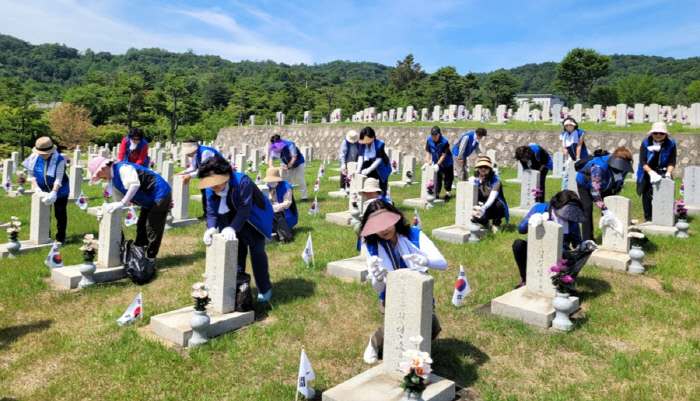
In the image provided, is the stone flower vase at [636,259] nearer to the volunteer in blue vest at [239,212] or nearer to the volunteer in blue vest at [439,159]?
the volunteer in blue vest at [239,212]

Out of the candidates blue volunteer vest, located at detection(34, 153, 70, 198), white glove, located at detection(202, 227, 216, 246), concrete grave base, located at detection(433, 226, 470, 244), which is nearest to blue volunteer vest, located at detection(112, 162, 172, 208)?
blue volunteer vest, located at detection(34, 153, 70, 198)

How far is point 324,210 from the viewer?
11234mm

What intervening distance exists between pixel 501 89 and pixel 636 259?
41438 mm

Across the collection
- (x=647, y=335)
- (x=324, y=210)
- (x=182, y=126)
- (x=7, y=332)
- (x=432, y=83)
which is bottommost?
(x=7, y=332)

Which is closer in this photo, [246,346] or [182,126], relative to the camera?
[246,346]

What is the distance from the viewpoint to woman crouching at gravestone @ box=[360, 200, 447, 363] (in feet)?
11.6

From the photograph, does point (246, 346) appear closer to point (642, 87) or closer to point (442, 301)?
point (442, 301)

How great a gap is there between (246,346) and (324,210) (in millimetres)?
6871

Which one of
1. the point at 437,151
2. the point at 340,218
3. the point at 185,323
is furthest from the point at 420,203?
the point at 185,323

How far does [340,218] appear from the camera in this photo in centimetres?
973

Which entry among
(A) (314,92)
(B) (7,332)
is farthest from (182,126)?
(B) (7,332)

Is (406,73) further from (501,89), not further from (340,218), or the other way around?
(340,218)

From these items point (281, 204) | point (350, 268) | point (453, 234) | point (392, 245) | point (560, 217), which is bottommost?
point (350, 268)

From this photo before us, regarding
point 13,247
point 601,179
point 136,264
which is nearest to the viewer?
point 136,264
